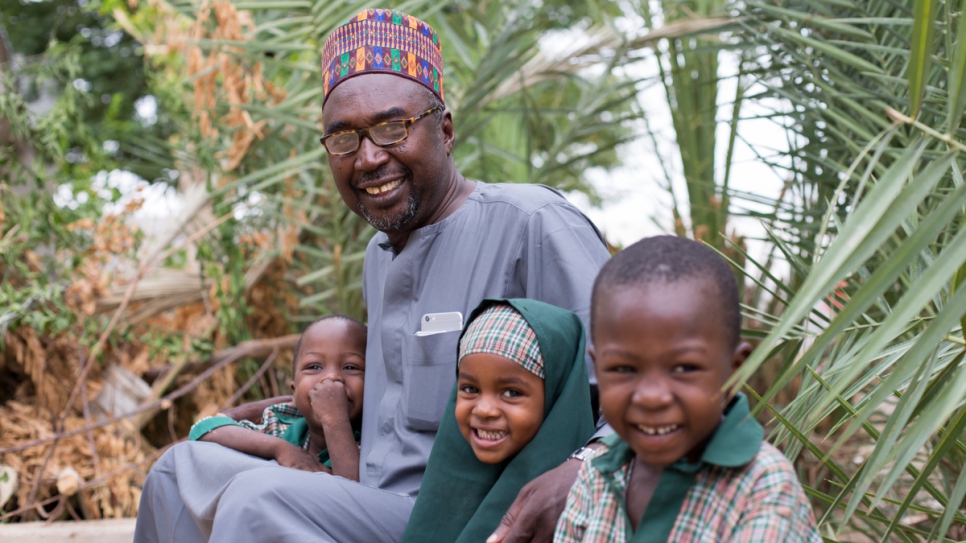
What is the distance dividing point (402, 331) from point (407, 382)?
160mm

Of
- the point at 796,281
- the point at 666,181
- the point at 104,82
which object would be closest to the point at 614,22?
the point at 666,181

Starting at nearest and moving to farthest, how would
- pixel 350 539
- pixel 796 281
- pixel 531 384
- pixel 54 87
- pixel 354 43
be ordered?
1. pixel 531 384
2. pixel 350 539
3. pixel 354 43
4. pixel 796 281
5. pixel 54 87

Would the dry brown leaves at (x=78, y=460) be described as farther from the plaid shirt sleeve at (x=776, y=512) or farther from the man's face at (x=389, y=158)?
the plaid shirt sleeve at (x=776, y=512)

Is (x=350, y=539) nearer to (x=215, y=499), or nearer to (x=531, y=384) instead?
(x=215, y=499)

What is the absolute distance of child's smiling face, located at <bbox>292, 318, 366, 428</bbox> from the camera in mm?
2836

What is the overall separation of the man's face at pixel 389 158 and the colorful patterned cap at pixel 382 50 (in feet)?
0.14

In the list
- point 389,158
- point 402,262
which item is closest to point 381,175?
point 389,158

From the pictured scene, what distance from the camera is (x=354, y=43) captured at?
106 inches

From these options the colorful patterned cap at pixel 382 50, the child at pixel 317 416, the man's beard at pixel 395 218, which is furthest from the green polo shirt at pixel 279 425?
the colorful patterned cap at pixel 382 50

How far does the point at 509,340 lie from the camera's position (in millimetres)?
1940

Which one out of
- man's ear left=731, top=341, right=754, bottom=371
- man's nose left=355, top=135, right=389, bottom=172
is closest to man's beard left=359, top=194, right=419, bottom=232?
man's nose left=355, top=135, right=389, bottom=172

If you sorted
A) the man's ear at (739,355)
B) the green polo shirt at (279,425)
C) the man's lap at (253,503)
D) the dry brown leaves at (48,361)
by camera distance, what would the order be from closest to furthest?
the man's ear at (739,355) < the man's lap at (253,503) < the green polo shirt at (279,425) < the dry brown leaves at (48,361)

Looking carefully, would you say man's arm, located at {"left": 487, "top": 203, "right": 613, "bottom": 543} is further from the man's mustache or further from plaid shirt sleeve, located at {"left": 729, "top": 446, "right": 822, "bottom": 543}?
plaid shirt sleeve, located at {"left": 729, "top": 446, "right": 822, "bottom": 543}

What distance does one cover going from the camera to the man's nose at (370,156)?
2557 mm
